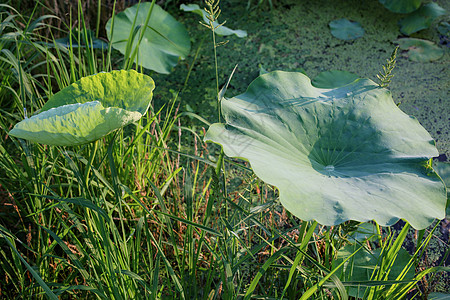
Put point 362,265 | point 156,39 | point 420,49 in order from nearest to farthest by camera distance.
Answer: point 362,265
point 156,39
point 420,49

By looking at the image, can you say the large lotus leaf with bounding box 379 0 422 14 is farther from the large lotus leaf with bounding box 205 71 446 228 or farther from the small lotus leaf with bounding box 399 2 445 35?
the large lotus leaf with bounding box 205 71 446 228

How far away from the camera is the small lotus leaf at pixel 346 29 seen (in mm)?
2578

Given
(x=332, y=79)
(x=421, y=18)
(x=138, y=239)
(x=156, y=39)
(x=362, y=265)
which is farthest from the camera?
(x=421, y=18)

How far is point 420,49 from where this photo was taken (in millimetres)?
2469

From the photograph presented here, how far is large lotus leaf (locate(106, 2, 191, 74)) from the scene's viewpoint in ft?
7.00

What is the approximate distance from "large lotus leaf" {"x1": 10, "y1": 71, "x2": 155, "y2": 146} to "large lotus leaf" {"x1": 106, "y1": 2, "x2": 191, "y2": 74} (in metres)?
1.10

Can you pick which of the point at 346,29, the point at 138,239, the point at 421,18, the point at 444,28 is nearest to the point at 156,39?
the point at 346,29

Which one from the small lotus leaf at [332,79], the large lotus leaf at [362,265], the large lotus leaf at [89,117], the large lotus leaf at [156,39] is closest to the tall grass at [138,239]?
the large lotus leaf at [362,265]

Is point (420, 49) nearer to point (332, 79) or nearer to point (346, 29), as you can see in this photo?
point (346, 29)

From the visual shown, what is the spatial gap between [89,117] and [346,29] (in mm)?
2164

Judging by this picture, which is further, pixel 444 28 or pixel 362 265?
pixel 444 28

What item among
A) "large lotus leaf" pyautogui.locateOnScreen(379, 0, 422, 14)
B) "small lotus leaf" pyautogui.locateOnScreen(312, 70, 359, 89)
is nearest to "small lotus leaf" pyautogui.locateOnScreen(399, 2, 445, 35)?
"large lotus leaf" pyautogui.locateOnScreen(379, 0, 422, 14)

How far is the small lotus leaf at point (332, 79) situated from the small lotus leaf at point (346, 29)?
565 mm

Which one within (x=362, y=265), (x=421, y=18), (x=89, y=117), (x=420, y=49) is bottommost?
(x=362, y=265)
